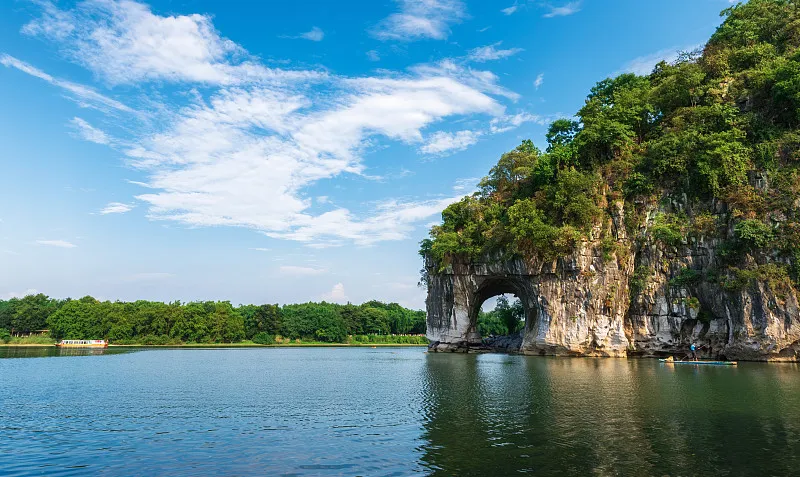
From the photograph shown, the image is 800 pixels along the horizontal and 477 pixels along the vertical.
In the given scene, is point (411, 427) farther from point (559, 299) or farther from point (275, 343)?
point (275, 343)

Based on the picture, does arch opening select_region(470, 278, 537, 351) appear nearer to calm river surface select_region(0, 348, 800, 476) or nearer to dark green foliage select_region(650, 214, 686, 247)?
dark green foliage select_region(650, 214, 686, 247)

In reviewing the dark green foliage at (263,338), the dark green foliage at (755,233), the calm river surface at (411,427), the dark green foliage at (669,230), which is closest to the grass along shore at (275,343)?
the dark green foliage at (263,338)

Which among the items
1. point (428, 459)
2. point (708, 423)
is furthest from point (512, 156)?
point (428, 459)

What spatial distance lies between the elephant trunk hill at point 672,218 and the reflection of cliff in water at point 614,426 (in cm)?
1363

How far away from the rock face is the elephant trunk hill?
11 cm

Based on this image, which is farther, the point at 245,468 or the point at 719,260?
the point at 719,260

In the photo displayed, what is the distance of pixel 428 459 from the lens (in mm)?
12156

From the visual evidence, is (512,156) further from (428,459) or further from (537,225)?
(428,459)

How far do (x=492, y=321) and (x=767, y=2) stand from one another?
232ft

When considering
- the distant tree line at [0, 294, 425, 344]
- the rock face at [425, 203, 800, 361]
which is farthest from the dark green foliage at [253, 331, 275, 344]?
the rock face at [425, 203, 800, 361]

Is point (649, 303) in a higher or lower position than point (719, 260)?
lower

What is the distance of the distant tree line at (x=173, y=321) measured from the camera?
91438 millimetres

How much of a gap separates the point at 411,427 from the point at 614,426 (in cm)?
664

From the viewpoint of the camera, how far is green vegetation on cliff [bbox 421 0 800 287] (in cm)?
3894
